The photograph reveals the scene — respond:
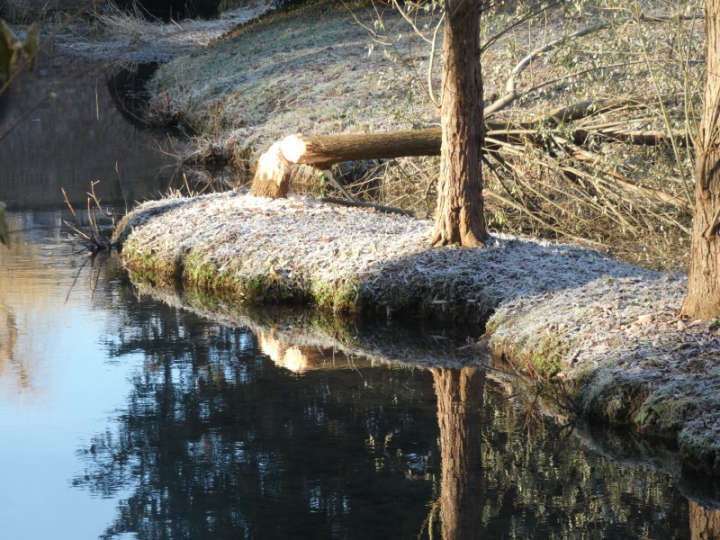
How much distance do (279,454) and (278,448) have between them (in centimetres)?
11

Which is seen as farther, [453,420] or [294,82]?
[294,82]

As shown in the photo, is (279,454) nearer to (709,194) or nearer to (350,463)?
(350,463)

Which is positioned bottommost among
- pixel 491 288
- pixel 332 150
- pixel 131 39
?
pixel 491 288

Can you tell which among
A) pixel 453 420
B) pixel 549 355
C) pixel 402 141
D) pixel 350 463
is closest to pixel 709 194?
pixel 549 355

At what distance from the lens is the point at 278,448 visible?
270 inches

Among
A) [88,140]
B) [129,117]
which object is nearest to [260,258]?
[88,140]

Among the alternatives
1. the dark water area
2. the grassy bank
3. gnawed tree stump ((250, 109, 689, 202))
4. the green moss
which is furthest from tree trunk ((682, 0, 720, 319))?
the dark water area

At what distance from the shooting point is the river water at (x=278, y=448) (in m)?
5.74

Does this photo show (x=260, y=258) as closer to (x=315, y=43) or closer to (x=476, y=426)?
(x=476, y=426)

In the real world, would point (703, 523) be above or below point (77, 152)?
below

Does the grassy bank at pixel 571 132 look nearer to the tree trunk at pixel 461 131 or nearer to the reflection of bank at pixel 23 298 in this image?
the tree trunk at pixel 461 131

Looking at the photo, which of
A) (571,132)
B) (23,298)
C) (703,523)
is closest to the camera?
(703,523)

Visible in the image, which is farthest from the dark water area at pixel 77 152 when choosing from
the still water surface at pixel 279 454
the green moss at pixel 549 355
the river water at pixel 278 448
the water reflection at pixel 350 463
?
the green moss at pixel 549 355

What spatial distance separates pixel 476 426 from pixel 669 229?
17.3 feet
